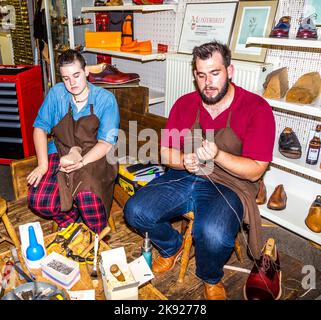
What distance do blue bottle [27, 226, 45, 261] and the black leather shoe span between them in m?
1.49

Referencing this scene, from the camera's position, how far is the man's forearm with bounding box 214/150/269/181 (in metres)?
1.68

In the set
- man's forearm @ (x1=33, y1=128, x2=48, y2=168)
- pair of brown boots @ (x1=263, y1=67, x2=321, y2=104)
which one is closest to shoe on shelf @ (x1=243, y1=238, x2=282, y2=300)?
pair of brown boots @ (x1=263, y1=67, x2=321, y2=104)

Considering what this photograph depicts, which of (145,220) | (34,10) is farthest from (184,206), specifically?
(34,10)

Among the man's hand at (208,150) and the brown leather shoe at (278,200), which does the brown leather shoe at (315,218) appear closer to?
the brown leather shoe at (278,200)

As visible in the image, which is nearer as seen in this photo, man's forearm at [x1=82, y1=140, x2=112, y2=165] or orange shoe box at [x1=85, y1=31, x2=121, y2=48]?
man's forearm at [x1=82, y1=140, x2=112, y2=165]

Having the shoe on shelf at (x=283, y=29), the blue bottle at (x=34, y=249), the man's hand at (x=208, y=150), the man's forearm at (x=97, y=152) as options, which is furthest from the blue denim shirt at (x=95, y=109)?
the shoe on shelf at (x=283, y=29)

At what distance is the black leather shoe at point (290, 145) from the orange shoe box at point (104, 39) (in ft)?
5.92

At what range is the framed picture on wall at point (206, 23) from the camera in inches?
95.7

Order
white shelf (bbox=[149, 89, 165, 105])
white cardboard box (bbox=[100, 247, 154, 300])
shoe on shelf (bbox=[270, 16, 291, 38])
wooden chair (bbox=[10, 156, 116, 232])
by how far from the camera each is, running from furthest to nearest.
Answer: white shelf (bbox=[149, 89, 165, 105]) → wooden chair (bbox=[10, 156, 116, 232]) → shoe on shelf (bbox=[270, 16, 291, 38]) → white cardboard box (bbox=[100, 247, 154, 300])

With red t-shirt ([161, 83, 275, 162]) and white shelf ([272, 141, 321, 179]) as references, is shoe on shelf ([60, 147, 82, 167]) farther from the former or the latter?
white shelf ([272, 141, 321, 179])

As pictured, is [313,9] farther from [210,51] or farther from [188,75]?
[188,75]

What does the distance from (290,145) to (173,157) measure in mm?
740
